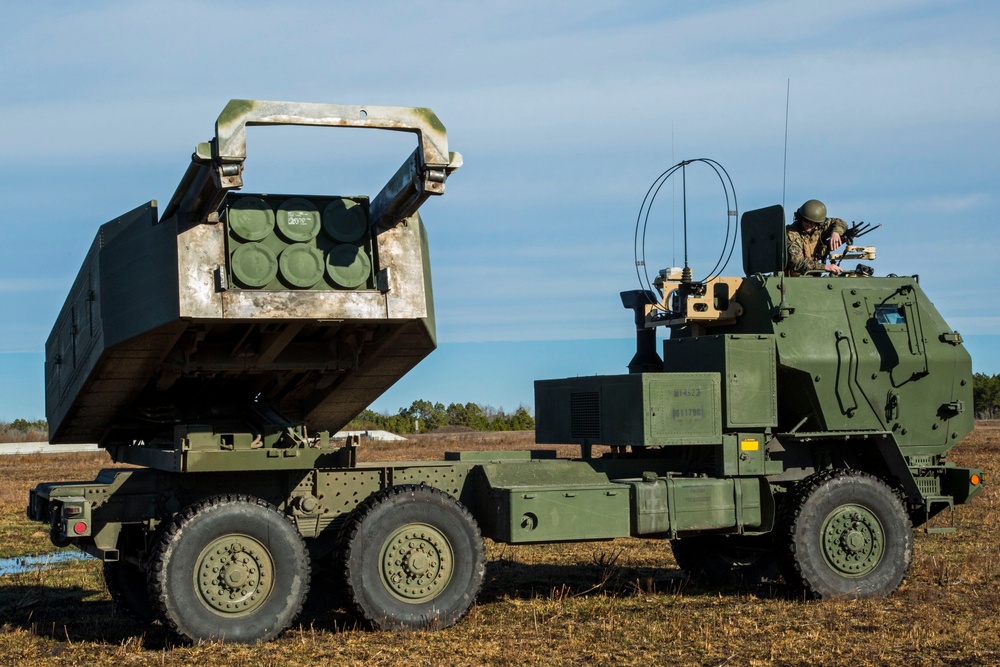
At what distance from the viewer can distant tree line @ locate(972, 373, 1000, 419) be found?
6800cm

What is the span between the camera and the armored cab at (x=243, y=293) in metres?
8.07

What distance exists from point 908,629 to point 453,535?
3320 mm

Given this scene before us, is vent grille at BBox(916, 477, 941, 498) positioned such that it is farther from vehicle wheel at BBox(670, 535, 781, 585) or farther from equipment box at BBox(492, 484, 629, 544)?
equipment box at BBox(492, 484, 629, 544)

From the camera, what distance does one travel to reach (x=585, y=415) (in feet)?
34.3

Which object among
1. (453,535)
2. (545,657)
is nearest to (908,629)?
(545,657)

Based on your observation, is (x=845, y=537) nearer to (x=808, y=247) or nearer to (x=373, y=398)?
(x=808, y=247)

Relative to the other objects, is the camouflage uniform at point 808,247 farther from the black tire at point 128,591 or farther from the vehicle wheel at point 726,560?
the black tire at point 128,591

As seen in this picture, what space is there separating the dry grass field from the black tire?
0.50ft

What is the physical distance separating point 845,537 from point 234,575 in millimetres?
5067

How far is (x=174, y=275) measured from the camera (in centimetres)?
804

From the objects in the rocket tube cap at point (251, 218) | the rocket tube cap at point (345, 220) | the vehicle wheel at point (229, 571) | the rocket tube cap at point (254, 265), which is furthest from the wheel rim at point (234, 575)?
the rocket tube cap at point (345, 220)

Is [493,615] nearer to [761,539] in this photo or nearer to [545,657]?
[545,657]

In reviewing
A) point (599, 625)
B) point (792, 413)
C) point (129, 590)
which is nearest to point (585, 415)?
point (792, 413)

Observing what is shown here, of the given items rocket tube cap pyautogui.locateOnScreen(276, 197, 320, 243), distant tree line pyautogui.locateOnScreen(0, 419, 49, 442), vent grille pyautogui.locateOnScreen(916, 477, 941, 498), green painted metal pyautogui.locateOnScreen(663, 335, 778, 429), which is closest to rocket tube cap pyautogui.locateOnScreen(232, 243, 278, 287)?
rocket tube cap pyautogui.locateOnScreen(276, 197, 320, 243)
